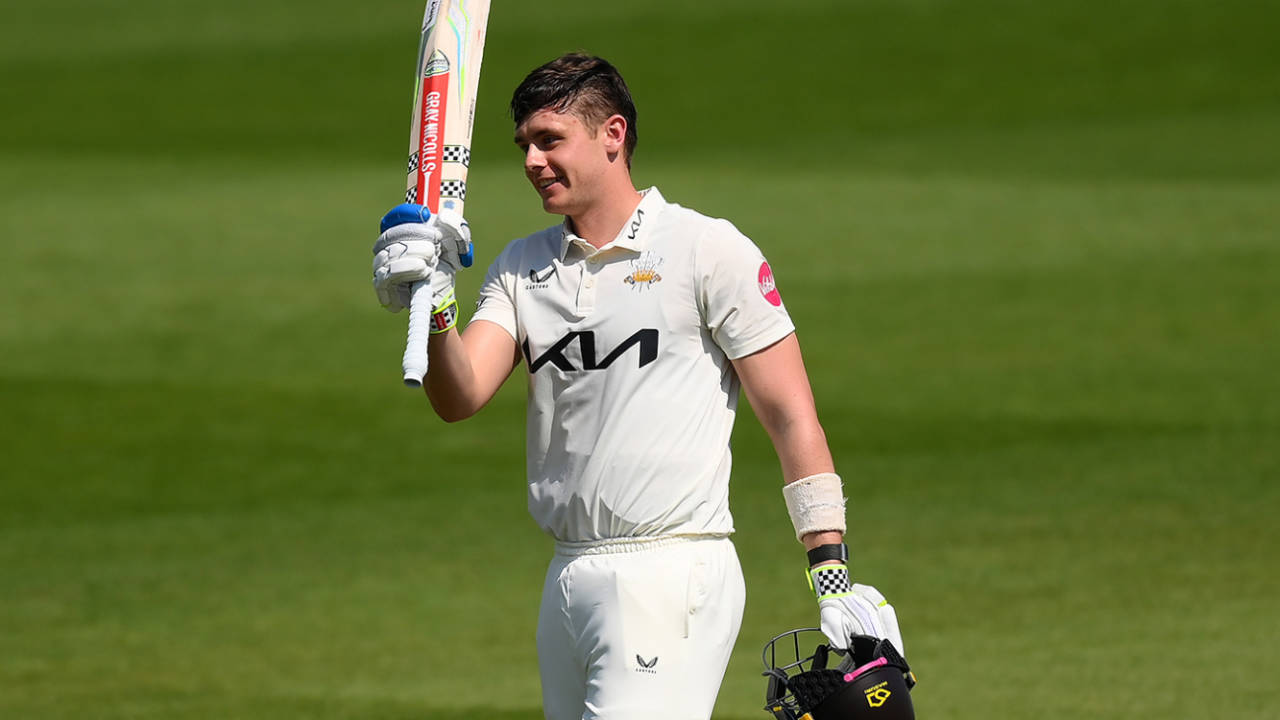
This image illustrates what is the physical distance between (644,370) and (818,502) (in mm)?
549

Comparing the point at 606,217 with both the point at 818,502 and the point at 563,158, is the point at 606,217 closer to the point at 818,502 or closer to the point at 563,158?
the point at 563,158

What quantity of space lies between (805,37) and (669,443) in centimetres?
3122

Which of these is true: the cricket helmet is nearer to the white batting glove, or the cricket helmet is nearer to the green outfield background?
the white batting glove

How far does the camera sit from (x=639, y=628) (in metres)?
→ 4.51

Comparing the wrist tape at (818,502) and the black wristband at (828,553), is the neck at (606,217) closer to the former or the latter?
the wrist tape at (818,502)

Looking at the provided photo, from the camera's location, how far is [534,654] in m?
9.27

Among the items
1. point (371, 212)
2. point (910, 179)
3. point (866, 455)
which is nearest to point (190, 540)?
point (866, 455)

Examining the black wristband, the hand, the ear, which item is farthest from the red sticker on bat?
the black wristband

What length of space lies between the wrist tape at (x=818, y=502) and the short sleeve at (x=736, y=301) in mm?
361

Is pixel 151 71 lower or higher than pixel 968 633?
higher

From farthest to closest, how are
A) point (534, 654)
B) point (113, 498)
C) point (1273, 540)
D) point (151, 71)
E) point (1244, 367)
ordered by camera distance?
point (151, 71), point (1244, 367), point (113, 498), point (1273, 540), point (534, 654)

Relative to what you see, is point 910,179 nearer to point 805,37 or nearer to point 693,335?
point 805,37

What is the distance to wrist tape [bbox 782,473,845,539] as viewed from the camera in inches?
181

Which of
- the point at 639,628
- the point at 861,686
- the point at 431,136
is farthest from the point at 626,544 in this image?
the point at 431,136
